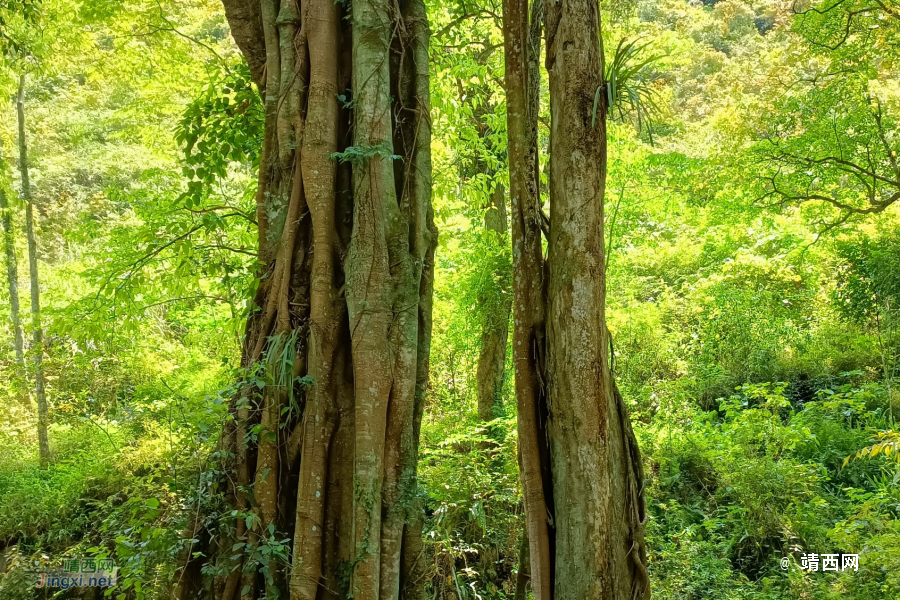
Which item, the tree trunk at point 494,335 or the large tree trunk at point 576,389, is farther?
the tree trunk at point 494,335

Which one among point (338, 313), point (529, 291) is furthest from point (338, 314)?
point (529, 291)

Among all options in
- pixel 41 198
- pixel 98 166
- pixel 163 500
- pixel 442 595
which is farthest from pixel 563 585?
pixel 41 198

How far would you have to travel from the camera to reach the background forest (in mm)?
4578

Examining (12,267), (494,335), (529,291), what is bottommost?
(494,335)

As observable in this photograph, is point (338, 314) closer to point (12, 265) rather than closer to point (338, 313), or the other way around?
point (338, 313)

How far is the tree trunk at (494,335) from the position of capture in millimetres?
6621

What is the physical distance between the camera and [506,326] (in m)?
6.90

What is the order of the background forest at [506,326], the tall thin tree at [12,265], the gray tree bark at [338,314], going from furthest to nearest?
the tall thin tree at [12,265] → the background forest at [506,326] → the gray tree bark at [338,314]

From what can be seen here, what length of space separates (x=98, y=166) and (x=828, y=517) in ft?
48.8

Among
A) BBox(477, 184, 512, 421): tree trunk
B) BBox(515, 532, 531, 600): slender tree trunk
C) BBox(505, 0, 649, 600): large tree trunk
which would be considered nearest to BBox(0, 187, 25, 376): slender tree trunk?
BBox(477, 184, 512, 421): tree trunk

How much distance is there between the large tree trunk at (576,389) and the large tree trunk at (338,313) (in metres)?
0.70

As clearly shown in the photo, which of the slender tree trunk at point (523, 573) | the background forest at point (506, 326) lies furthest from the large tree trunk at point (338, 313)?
the slender tree trunk at point (523, 573)

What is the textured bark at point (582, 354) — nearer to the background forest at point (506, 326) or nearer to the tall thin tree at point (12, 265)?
the background forest at point (506, 326)

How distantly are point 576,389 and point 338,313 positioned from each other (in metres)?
1.31
